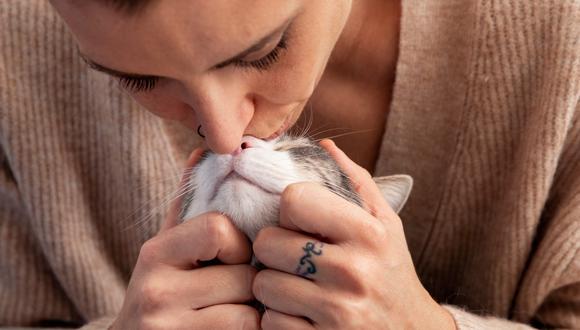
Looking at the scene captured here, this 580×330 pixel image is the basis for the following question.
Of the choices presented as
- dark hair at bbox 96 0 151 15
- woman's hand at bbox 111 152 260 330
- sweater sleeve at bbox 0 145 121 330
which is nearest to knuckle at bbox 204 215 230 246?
woman's hand at bbox 111 152 260 330

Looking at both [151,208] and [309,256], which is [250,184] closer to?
[309,256]

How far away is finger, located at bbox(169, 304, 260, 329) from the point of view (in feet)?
2.28

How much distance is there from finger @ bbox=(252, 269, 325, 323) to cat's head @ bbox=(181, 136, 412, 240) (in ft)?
0.26

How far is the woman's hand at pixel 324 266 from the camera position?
648 mm

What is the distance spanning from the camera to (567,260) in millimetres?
863

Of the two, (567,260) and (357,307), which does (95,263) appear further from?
(567,260)

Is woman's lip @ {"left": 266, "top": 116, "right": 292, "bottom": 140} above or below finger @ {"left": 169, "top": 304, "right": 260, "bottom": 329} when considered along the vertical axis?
above

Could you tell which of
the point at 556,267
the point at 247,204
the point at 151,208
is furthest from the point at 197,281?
the point at 556,267

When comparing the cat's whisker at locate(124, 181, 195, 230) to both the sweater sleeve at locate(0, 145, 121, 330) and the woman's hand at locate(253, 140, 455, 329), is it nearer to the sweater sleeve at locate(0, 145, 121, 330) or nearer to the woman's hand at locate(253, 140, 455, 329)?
the sweater sleeve at locate(0, 145, 121, 330)

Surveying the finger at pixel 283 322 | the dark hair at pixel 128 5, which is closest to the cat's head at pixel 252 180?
the finger at pixel 283 322

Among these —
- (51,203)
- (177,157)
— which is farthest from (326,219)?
(51,203)

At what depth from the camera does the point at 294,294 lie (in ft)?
2.16

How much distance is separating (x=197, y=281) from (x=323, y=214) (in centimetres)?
19

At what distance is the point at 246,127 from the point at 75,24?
23 centimetres
